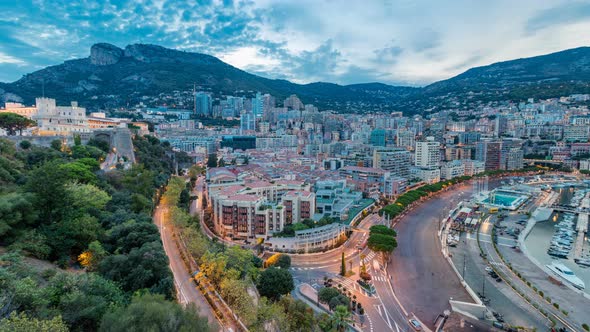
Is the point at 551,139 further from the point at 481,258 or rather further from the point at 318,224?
the point at 318,224

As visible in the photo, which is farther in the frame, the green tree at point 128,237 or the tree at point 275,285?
the tree at point 275,285

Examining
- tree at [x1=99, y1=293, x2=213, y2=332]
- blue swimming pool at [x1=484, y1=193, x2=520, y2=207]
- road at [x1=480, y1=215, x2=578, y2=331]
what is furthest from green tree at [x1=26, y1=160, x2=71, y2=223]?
blue swimming pool at [x1=484, y1=193, x2=520, y2=207]

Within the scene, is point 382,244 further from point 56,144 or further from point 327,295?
point 56,144

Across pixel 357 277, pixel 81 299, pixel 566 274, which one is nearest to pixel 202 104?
pixel 357 277

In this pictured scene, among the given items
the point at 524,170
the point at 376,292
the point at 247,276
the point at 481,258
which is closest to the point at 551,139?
the point at 524,170

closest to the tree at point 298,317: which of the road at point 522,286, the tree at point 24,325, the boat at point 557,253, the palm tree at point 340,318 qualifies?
the palm tree at point 340,318

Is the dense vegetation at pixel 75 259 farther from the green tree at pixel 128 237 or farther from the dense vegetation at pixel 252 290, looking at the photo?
the dense vegetation at pixel 252 290

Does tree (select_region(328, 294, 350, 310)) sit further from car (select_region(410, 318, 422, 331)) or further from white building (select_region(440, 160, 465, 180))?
white building (select_region(440, 160, 465, 180))
